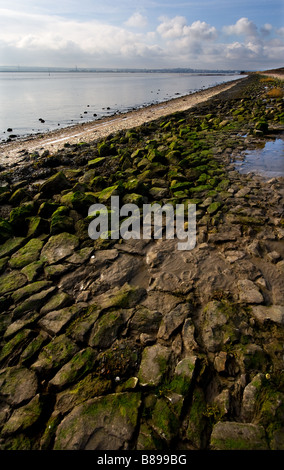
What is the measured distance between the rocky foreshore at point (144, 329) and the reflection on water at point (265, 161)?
1760 millimetres

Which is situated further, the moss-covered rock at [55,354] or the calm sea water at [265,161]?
the calm sea water at [265,161]

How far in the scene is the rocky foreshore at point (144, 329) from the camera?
3012mm

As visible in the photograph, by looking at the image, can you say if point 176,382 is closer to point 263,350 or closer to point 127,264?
point 263,350

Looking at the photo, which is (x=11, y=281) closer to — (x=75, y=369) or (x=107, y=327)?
(x=107, y=327)

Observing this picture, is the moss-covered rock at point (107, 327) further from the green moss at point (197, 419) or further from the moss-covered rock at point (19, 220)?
the moss-covered rock at point (19, 220)

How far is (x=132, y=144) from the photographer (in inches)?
666

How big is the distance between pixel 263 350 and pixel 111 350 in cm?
227

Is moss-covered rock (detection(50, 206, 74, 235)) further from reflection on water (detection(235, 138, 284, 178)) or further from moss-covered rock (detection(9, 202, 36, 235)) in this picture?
reflection on water (detection(235, 138, 284, 178))

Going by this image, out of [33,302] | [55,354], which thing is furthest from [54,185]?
[55,354]

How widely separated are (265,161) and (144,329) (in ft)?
33.9

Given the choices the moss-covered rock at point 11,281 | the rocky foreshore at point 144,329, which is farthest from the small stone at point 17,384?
the moss-covered rock at point 11,281

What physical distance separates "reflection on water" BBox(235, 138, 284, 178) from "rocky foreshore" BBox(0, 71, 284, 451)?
1.76 m

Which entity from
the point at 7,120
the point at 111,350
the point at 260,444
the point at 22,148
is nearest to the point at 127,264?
the point at 111,350

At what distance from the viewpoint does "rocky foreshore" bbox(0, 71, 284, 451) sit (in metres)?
3.01
